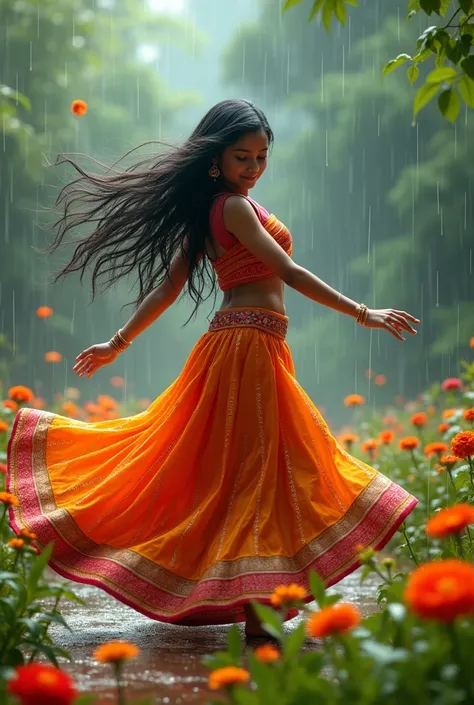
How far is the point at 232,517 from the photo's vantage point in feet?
9.19

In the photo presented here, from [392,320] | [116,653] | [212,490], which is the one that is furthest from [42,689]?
[392,320]

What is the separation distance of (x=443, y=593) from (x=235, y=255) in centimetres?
208

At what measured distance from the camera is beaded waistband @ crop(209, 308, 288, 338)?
3041mm

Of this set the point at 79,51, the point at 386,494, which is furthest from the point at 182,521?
the point at 79,51

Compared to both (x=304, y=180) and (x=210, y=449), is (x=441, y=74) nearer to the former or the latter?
(x=210, y=449)

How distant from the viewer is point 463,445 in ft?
8.32

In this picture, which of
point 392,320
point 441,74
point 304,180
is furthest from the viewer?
point 304,180

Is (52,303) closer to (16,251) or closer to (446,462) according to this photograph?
(16,251)

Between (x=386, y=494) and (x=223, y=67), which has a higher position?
(x=223, y=67)

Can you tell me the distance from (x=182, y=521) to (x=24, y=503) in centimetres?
50

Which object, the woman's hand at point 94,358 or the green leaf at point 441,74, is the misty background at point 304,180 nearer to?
the woman's hand at point 94,358

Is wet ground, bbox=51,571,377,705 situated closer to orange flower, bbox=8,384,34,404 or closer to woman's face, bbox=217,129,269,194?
orange flower, bbox=8,384,34,404

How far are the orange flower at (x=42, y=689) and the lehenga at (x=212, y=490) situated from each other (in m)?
1.45

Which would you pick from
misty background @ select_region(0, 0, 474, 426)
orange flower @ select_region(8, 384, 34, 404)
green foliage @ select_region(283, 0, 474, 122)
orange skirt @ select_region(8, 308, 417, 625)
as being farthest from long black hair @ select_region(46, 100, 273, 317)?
misty background @ select_region(0, 0, 474, 426)
